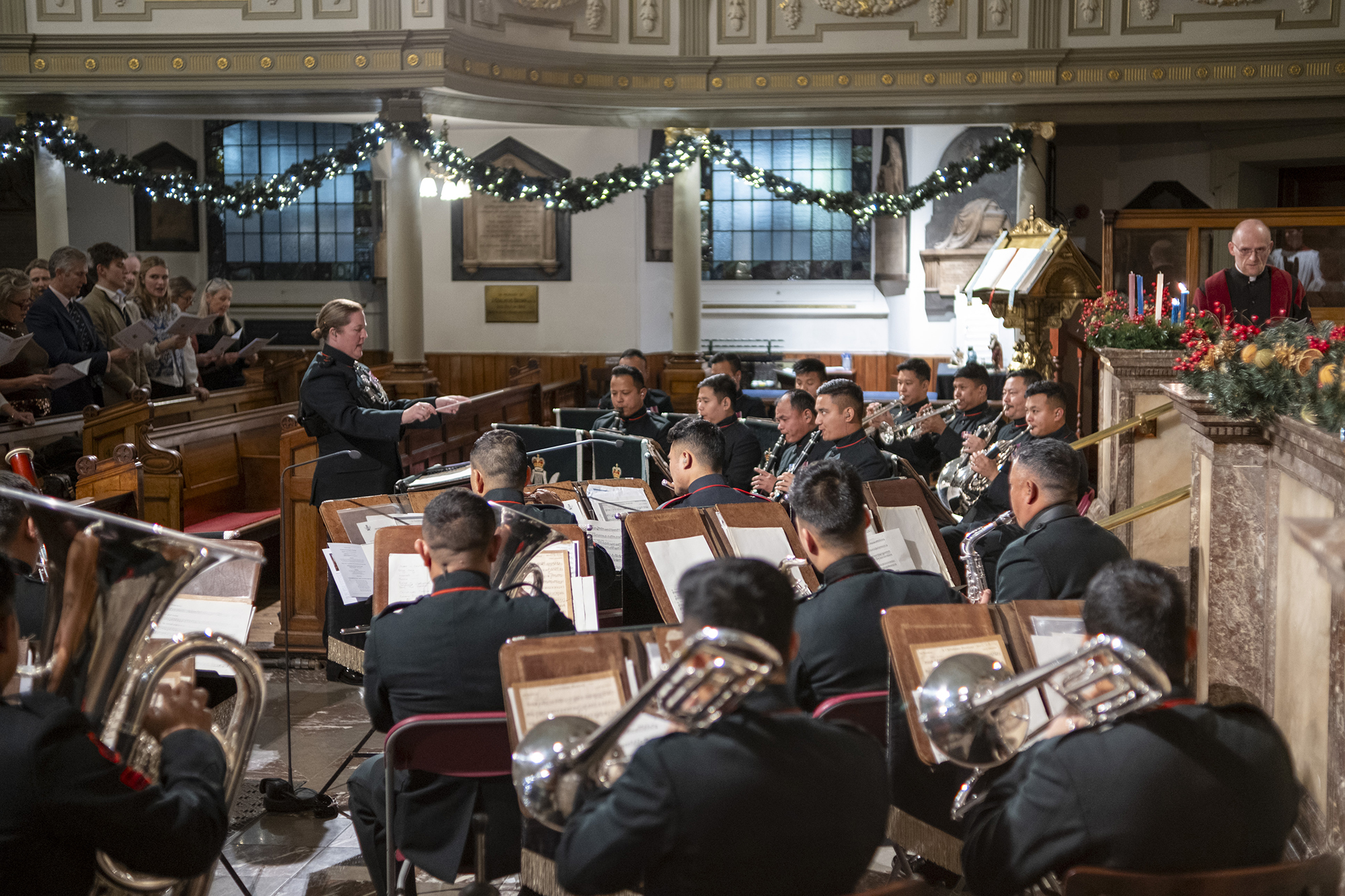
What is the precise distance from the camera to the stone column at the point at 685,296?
40.2 ft

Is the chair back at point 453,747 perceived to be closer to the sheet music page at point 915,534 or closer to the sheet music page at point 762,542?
the sheet music page at point 762,542

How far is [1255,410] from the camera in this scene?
3.80 m

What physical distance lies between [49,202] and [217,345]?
3297 mm

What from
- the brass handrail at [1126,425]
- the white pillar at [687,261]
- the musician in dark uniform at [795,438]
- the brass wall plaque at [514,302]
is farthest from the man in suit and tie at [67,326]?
the brass wall plaque at [514,302]

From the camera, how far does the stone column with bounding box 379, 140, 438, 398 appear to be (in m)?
11.1

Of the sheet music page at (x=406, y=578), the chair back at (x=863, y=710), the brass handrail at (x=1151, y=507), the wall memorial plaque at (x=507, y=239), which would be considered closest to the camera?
the chair back at (x=863, y=710)

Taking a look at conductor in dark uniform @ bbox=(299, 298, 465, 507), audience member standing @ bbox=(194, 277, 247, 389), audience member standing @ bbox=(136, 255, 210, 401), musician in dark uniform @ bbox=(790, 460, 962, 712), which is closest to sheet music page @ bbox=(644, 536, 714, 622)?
musician in dark uniform @ bbox=(790, 460, 962, 712)

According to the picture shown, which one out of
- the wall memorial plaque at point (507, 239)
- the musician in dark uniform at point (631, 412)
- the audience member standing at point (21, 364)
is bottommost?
the musician in dark uniform at point (631, 412)

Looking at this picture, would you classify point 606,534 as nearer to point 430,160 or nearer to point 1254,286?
point 1254,286

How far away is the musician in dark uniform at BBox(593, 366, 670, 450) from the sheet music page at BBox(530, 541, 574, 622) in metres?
3.66

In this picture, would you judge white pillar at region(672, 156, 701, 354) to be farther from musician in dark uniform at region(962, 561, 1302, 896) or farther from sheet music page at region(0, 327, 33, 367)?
musician in dark uniform at region(962, 561, 1302, 896)

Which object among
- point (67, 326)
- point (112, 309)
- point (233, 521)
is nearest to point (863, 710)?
point (233, 521)

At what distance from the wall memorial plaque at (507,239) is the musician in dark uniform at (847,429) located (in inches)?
361

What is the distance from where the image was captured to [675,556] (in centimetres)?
376
